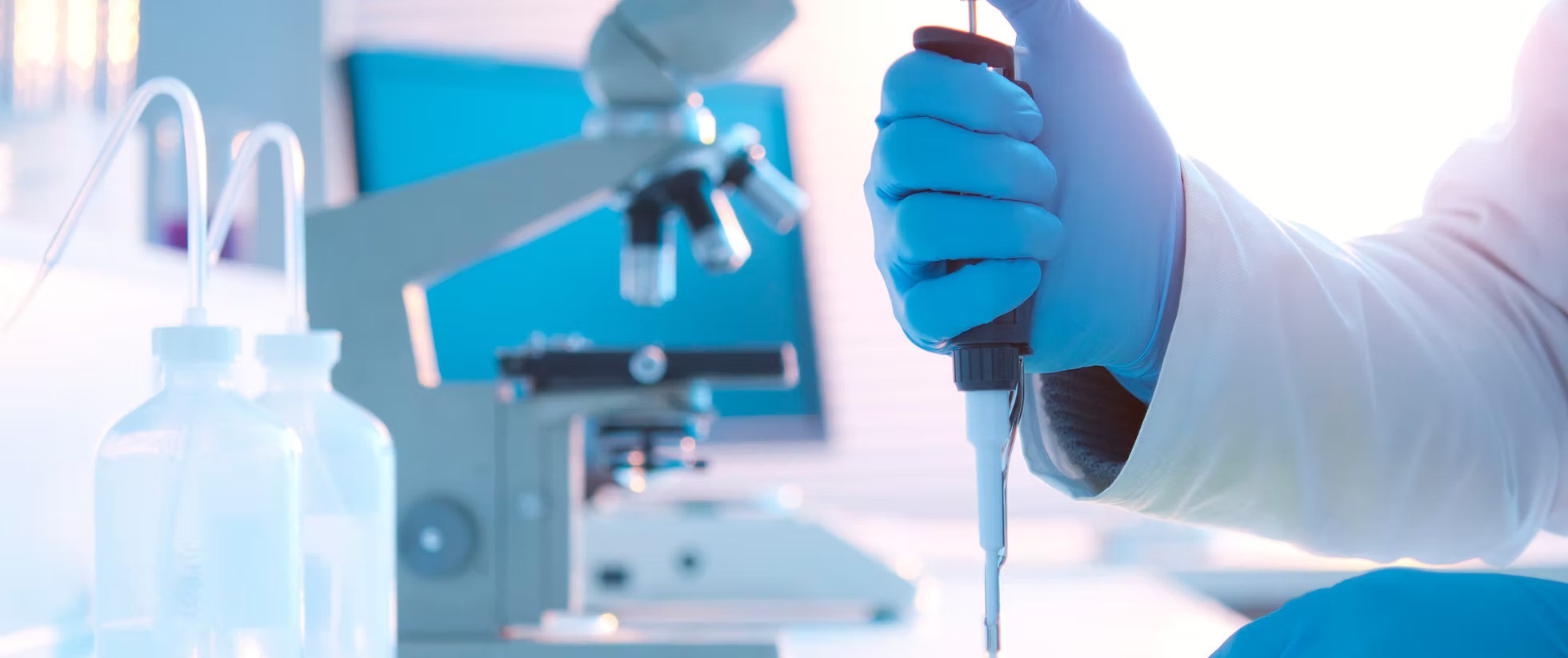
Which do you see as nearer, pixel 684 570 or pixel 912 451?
pixel 684 570

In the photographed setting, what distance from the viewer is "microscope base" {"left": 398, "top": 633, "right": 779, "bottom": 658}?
94 cm

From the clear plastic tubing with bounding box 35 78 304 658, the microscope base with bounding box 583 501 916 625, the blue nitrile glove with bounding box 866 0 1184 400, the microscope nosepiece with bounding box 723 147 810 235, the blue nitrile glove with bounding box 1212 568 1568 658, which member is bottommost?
the microscope base with bounding box 583 501 916 625

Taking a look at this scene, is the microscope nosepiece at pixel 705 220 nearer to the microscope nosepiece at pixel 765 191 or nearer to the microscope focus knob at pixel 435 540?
the microscope nosepiece at pixel 765 191

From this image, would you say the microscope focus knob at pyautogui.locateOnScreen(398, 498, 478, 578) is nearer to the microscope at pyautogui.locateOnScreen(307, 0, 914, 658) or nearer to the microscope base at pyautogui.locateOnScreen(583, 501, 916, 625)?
the microscope at pyautogui.locateOnScreen(307, 0, 914, 658)

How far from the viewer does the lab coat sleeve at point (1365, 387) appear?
2.27 ft

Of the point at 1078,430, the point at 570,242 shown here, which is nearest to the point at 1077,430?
the point at 1078,430

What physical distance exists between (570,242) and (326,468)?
61.9 inches

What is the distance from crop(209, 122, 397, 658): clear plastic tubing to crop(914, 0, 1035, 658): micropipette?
39 centimetres

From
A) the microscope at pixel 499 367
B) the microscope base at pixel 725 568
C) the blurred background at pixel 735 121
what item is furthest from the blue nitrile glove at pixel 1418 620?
the blurred background at pixel 735 121

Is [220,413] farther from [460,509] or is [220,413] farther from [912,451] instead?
[912,451]

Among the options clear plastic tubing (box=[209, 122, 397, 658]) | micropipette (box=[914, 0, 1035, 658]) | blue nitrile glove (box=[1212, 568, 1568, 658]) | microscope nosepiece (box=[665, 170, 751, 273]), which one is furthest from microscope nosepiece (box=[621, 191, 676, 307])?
blue nitrile glove (box=[1212, 568, 1568, 658])

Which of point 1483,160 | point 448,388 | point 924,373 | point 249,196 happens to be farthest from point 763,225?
point 1483,160

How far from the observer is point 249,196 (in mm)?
2330

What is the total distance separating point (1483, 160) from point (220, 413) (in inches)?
36.9
